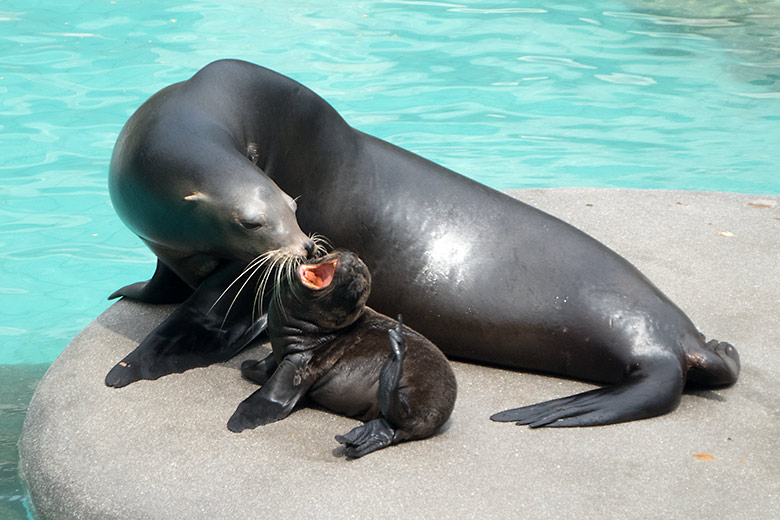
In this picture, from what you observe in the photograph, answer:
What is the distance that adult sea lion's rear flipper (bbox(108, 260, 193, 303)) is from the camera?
189 inches

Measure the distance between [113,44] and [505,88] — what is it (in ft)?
15.6

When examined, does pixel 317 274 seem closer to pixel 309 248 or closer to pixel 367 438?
pixel 309 248

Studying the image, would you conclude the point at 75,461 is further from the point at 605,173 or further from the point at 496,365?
the point at 605,173

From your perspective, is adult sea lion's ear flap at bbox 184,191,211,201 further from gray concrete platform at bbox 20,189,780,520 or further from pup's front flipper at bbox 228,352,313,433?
gray concrete platform at bbox 20,189,780,520

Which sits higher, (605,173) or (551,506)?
(551,506)

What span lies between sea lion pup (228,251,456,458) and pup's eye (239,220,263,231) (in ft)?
0.80

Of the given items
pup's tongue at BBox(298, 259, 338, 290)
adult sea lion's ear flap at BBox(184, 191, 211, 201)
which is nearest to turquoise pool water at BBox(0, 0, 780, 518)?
adult sea lion's ear flap at BBox(184, 191, 211, 201)

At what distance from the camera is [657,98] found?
36.3ft

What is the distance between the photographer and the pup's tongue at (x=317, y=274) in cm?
372

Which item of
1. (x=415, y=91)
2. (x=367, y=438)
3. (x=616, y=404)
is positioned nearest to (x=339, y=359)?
(x=367, y=438)

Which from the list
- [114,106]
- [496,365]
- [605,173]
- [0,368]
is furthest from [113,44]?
[496,365]

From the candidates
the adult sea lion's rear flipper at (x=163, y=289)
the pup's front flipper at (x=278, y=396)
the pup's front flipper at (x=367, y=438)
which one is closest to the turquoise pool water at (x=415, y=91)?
the adult sea lion's rear flipper at (x=163, y=289)

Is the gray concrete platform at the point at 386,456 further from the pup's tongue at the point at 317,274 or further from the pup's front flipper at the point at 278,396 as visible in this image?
the pup's tongue at the point at 317,274

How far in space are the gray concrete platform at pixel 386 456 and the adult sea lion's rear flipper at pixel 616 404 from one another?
5cm
